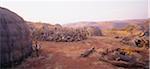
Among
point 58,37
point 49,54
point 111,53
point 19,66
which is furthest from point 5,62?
point 58,37

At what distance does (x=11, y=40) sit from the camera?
8852 millimetres

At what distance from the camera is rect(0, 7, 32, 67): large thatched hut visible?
845 cm

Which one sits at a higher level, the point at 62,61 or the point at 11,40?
the point at 11,40

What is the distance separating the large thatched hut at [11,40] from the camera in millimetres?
8445

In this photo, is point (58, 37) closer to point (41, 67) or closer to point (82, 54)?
point (82, 54)

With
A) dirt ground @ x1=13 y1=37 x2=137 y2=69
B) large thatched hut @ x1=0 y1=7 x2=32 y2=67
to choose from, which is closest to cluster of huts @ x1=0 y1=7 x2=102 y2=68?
large thatched hut @ x1=0 y1=7 x2=32 y2=67

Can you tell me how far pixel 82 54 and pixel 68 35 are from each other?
16.9 feet

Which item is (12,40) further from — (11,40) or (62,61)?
(62,61)

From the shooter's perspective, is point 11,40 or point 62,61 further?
point 62,61

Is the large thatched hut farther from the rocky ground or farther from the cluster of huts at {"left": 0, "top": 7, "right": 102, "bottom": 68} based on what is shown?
the rocky ground

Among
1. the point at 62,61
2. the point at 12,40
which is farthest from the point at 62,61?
the point at 12,40

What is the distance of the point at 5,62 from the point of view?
8414 mm

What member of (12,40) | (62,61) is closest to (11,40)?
(12,40)

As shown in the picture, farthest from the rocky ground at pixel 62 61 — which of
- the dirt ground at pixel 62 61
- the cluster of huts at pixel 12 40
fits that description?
the cluster of huts at pixel 12 40
